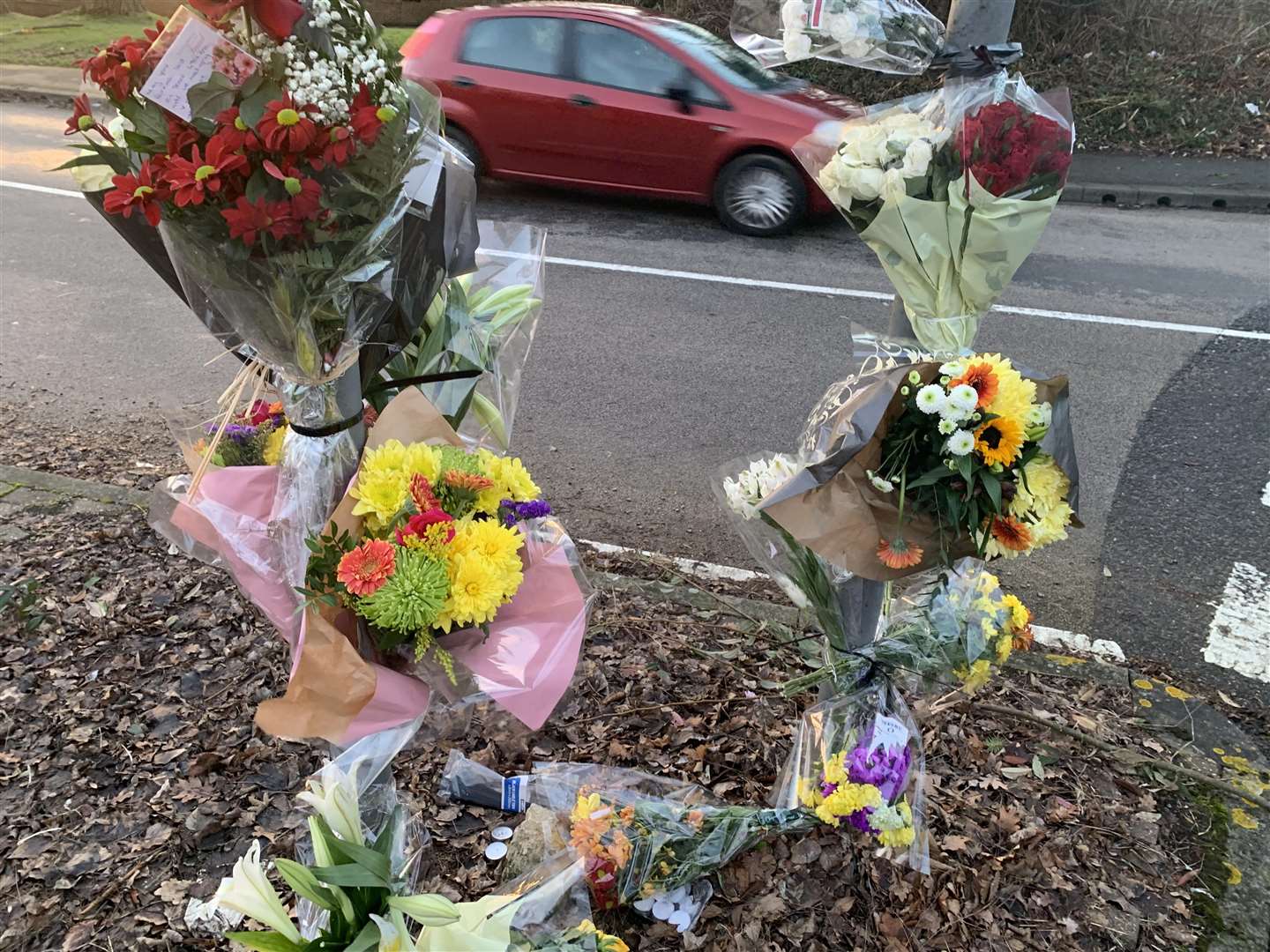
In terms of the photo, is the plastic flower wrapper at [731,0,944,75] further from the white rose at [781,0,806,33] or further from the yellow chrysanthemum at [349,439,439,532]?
the yellow chrysanthemum at [349,439,439,532]

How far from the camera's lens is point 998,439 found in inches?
68.6

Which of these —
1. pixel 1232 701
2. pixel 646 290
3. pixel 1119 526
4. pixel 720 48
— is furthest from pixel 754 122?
pixel 1232 701

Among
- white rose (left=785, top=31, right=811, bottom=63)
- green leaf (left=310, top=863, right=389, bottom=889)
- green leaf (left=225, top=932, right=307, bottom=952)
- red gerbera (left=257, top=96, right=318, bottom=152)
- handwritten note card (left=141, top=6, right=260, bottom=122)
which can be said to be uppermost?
white rose (left=785, top=31, right=811, bottom=63)

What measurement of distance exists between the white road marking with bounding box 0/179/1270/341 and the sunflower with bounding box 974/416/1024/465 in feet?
16.0

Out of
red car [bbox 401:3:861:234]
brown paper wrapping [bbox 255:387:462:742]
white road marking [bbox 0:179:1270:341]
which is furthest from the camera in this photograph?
red car [bbox 401:3:861:234]

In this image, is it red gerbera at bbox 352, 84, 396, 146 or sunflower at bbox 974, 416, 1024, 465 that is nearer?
red gerbera at bbox 352, 84, 396, 146

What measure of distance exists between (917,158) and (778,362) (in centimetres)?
374

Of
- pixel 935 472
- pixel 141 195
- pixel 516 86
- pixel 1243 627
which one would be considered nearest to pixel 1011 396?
pixel 935 472

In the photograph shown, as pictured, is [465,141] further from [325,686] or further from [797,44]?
[325,686]

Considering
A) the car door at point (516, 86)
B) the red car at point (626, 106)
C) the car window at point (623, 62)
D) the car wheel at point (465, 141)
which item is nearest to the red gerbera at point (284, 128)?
the red car at point (626, 106)

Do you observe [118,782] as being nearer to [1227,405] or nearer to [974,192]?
[974,192]

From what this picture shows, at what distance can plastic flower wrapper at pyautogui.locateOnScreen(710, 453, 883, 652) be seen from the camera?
83.2 inches

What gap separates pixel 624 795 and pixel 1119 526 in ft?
9.61

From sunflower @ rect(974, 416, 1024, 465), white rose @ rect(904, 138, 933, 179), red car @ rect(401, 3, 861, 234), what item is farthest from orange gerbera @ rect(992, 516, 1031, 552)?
red car @ rect(401, 3, 861, 234)
